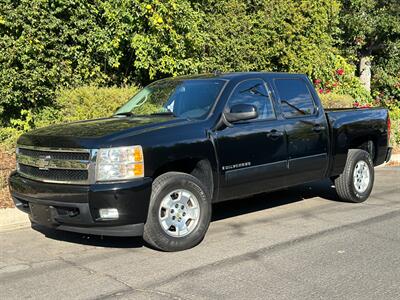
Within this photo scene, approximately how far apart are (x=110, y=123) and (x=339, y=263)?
2836mm

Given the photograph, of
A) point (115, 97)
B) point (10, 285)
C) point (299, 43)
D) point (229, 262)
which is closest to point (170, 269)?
point (229, 262)

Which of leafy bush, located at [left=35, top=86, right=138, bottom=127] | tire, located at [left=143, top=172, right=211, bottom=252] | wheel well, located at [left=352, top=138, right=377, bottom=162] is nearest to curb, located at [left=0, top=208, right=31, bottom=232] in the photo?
tire, located at [left=143, top=172, right=211, bottom=252]

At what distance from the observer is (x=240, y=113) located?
19.7 feet

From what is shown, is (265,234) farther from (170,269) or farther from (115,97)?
(115,97)

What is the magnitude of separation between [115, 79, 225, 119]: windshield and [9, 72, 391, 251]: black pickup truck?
0.05 ft

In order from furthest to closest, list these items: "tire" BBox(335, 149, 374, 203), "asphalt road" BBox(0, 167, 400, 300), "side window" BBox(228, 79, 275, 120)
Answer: "tire" BBox(335, 149, 374, 203) < "side window" BBox(228, 79, 275, 120) < "asphalt road" BBox(0, 167, 400, 300)

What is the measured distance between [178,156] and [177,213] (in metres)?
0.59

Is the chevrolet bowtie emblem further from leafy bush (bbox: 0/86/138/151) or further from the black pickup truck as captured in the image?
leafy bush (bbox: 0/86/138/151)

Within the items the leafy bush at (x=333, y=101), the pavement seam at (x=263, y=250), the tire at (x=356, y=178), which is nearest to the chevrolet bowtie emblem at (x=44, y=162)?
the pavement seam at (x=263, y=250)

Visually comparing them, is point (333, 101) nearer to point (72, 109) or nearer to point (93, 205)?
point (72, 109)

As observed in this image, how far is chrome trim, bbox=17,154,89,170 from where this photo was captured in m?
5.14

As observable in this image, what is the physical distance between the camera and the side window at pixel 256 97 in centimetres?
633

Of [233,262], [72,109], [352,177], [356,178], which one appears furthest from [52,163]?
[72,109]

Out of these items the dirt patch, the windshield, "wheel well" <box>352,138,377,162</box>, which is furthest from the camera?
"wheel well" <box>352,138,377,162</box>
